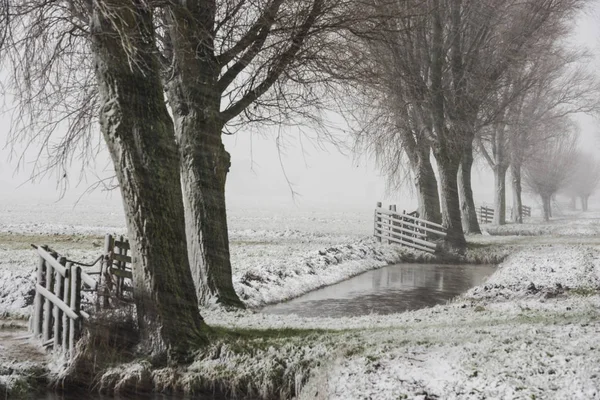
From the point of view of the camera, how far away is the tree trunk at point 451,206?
22.6 meters

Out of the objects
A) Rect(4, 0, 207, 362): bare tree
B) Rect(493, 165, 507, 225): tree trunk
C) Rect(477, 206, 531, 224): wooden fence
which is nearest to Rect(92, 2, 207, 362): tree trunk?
Rect(4, 0, 207, 362): bare tree

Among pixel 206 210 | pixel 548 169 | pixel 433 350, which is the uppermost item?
pixel 548 169

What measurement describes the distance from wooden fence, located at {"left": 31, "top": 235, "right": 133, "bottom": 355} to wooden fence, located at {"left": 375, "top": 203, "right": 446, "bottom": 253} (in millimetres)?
14916

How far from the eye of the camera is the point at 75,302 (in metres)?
8.23

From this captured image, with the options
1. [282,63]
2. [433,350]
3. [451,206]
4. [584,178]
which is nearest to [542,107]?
[451,206]

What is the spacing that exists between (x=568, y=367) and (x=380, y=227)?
20.4 m

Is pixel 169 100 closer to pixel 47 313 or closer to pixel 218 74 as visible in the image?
pixel 218 74

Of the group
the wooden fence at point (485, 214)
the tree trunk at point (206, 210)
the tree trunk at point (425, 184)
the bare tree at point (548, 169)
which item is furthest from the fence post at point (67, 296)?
the bare tree at point (548, 169)

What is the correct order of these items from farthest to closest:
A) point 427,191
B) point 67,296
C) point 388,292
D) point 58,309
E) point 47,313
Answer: point 427,191, point 388,292, point 47,313, point 58,309, point 67,296

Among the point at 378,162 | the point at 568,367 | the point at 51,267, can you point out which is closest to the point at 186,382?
the point at 51,267

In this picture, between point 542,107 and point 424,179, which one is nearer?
point 424,179

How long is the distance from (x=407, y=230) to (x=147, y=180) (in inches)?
678

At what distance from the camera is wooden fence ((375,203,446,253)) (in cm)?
2309

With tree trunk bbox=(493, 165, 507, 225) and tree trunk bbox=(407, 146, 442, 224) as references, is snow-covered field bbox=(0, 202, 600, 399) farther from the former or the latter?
tree trunk bbox=(493, 165, 507, 225)
